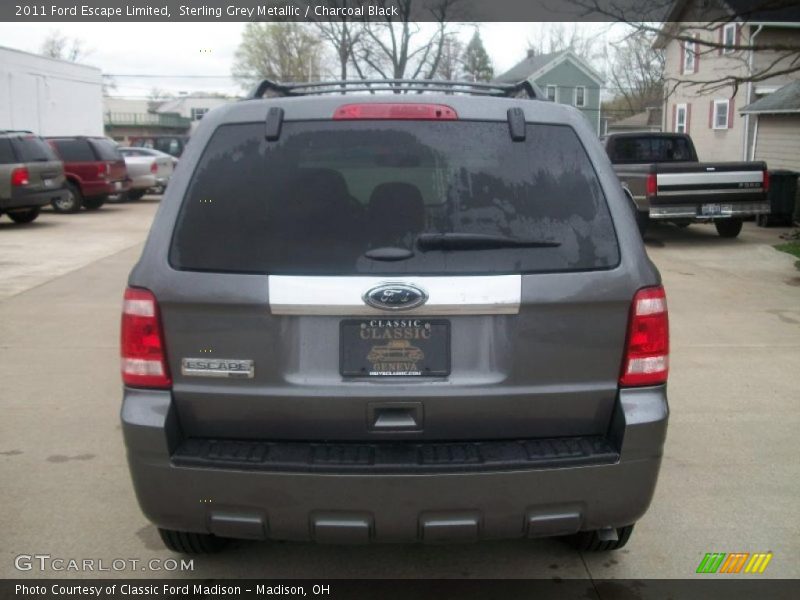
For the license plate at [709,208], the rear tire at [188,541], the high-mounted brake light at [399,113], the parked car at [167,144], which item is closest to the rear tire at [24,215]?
the license plate at [709,208]

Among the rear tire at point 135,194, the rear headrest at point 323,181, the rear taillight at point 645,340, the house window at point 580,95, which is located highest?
the house window at point 580,95

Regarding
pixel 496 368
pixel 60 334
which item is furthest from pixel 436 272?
pixel 60 334

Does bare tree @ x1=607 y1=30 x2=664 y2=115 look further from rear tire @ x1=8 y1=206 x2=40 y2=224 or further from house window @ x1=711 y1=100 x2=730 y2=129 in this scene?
rear tire @ x1=8 y1=206 x2=40 y2=224

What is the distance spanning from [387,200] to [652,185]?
40.6 ft

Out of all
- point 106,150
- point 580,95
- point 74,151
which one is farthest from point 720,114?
point 580,95

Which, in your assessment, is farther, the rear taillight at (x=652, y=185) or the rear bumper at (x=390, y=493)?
the rear taillight at (x=652, y=185)

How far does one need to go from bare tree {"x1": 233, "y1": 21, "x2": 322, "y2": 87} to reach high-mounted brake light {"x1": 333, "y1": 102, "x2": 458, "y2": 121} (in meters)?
44.6

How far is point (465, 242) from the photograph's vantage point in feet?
9.79

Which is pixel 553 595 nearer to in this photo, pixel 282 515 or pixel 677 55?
pixel 282 515

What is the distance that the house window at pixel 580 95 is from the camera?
5584 cm

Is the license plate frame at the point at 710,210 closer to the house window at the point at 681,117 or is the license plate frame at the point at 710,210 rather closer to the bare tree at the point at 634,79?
the house window at the point at 681,117

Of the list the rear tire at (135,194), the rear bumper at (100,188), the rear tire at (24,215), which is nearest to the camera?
the rear tire at (24,215)

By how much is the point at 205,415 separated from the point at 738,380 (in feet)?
16.3

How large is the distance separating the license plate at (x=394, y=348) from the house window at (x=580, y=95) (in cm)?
5548
